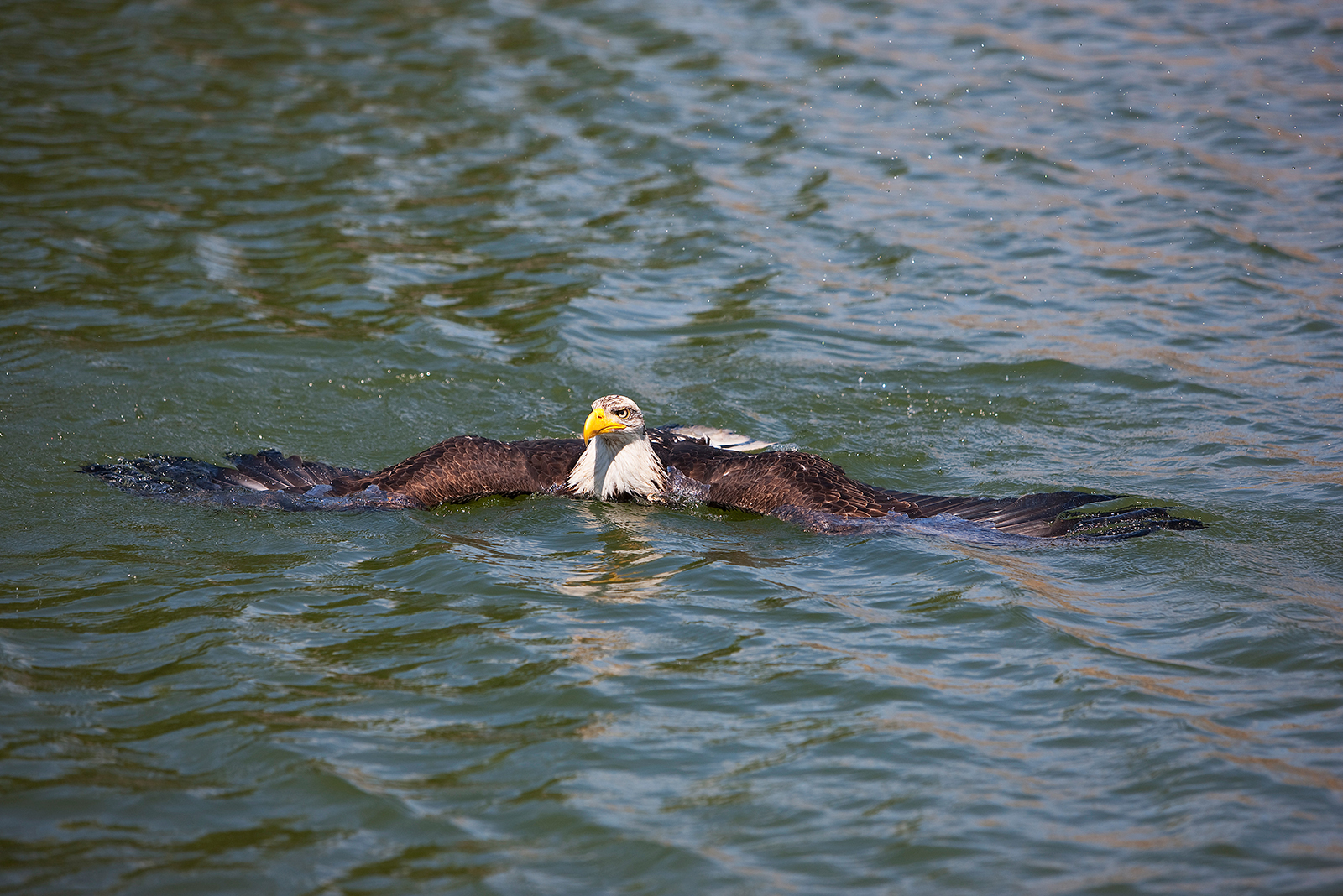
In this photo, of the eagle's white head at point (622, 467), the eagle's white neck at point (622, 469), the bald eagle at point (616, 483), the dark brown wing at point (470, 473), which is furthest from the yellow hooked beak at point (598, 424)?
the dark brown wing at point (470, 473)

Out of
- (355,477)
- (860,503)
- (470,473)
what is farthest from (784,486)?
(355,477)

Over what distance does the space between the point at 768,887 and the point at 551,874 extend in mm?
733

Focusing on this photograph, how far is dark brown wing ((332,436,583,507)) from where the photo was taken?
7.10 meters

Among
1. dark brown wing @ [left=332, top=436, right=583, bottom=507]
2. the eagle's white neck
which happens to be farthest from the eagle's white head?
dark brown wing @ [left=332, top=436, right=583, bottom=507]

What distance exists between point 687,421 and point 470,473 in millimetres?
2068

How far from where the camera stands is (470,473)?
23.4ft

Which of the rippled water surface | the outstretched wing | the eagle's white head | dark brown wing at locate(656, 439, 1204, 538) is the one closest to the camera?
the rippled water surface

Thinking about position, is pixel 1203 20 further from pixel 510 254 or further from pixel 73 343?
pixel 73 343

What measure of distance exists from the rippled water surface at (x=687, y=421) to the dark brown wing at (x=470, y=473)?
0.18 m

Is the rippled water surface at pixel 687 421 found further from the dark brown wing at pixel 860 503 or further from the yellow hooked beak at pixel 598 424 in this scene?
the yellow hooked beak at pixel 598 424

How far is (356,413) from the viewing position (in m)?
8.77

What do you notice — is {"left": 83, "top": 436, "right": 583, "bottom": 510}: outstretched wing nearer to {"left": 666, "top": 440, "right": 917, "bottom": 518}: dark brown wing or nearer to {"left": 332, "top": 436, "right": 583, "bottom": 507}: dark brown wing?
{"left": 332, "top": 436, "right": 583, "bottom": 507}: dark brown wing

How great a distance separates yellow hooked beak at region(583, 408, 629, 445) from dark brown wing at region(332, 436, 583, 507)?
57 cm

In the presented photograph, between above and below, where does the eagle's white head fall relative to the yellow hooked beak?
below
